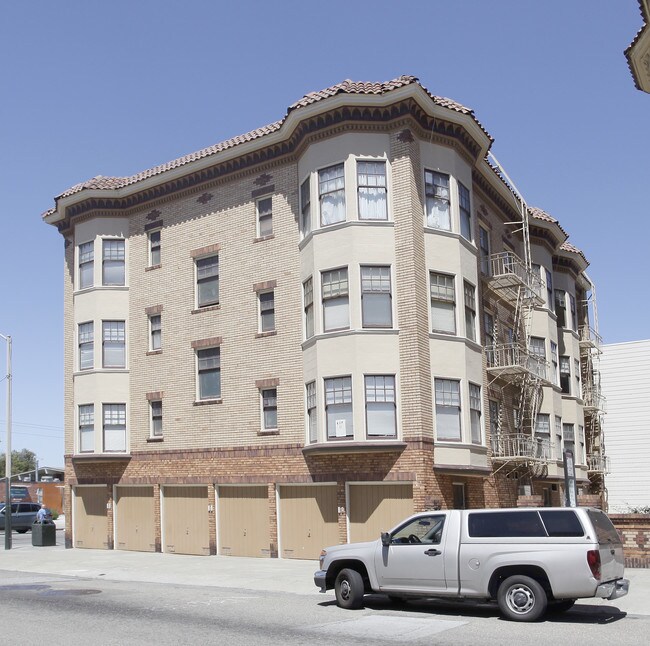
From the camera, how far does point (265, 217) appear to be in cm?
3045

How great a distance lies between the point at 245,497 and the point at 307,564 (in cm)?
424

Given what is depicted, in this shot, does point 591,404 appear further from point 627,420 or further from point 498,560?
point 498,560

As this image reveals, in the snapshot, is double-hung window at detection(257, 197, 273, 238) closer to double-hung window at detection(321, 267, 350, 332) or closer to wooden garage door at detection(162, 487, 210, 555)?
double-hung window at detection(321, 267, 350, 332)

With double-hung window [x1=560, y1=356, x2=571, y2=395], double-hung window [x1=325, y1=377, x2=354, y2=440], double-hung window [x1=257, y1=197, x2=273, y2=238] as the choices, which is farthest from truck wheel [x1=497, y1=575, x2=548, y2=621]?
double-hung window [x1=560, y1=356, x2=571, y2=395]

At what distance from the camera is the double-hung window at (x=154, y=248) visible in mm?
33719

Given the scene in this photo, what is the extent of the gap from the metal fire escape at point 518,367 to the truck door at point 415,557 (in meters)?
13.9

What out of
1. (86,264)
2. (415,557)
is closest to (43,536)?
(86,264)

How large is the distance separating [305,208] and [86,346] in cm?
1141

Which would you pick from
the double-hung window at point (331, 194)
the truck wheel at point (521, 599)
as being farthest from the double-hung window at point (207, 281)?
the truck wheel at point (521, 599)

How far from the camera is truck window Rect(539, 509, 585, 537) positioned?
47.2ft

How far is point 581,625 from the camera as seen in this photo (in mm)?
14039

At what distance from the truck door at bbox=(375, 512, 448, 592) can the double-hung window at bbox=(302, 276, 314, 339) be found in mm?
12142

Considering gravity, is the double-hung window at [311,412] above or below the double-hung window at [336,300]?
below

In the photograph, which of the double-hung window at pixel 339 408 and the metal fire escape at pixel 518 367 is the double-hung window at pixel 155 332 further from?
the metal fire escape at pixel 518 367
